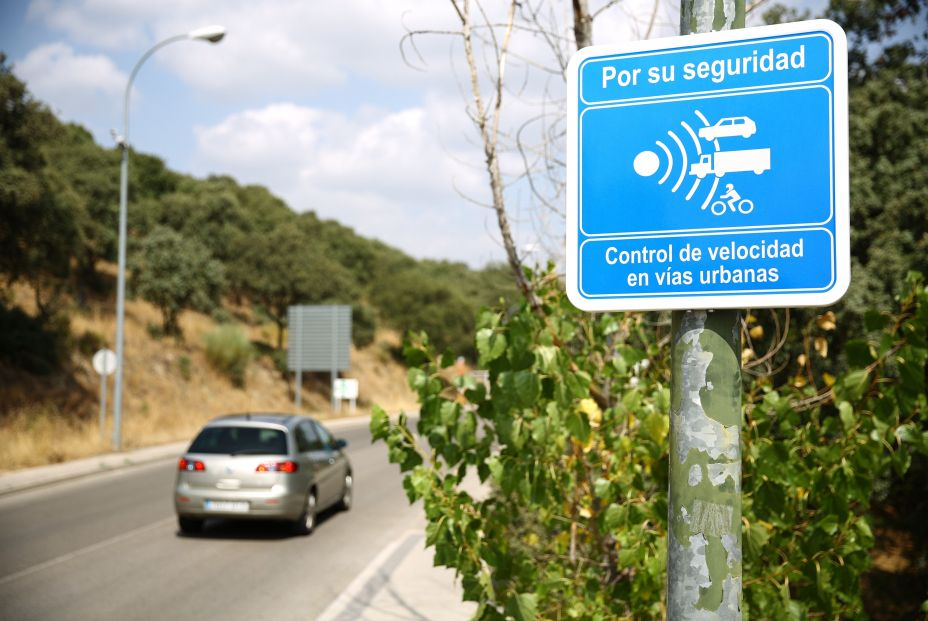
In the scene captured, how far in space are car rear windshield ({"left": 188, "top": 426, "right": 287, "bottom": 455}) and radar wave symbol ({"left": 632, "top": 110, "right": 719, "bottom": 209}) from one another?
1064 cm

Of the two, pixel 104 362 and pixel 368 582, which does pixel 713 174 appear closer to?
pixel 368 582

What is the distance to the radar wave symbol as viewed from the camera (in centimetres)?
193

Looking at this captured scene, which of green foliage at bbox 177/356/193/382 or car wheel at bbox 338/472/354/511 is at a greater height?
green foliage at bbox 177/356/193/382

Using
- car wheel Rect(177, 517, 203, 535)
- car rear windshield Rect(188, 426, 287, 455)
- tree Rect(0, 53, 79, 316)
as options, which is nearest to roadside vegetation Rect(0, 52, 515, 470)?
tree Rect(0, 53, 79, 316)

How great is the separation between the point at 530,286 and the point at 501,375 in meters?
0.89

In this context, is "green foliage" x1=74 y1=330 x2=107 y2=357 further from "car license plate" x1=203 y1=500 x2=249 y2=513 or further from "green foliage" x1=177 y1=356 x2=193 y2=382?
"car license plate" x1=203 y1=500 x2=249 y2=513

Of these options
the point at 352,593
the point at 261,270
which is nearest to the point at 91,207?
the point at 261,270

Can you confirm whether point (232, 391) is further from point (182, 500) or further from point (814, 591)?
point (814, 591)

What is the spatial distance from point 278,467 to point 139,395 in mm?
22909

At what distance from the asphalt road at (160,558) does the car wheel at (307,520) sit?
0.58 ft

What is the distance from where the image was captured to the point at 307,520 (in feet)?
40.4

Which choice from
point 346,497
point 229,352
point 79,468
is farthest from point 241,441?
point 229,352

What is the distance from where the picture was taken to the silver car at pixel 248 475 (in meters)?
11.6

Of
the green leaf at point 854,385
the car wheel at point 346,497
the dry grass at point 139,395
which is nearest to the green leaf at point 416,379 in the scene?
the green leaf at point 854,385
